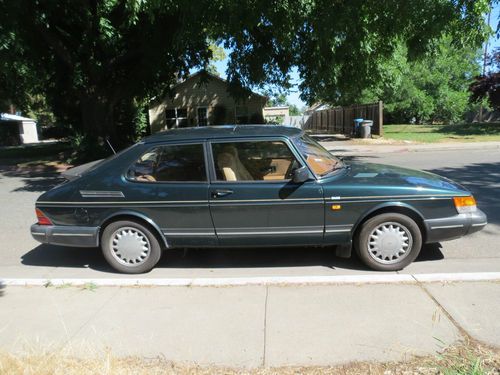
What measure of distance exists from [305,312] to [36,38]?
15.7 m

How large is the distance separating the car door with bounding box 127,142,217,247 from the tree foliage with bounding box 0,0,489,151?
413 centimetres

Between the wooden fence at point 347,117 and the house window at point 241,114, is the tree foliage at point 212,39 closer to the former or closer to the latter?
the house window at point 241,114

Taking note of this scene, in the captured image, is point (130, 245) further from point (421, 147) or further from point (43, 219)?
point (421, 147)

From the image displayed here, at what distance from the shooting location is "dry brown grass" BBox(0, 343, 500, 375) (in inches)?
111

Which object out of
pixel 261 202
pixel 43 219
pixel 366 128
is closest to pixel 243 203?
pixel 261 202

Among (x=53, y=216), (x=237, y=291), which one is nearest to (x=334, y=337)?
(x=237, y=291)

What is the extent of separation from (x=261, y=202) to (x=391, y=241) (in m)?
1.42

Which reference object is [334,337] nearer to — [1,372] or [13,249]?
[1,372]

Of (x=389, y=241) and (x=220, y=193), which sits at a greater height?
(x=220, y=193)

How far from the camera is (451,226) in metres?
4.61

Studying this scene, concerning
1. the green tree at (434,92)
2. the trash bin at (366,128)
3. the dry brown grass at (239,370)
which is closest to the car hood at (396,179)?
the dry brown grass at (239,370)

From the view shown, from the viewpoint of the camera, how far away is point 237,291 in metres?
4.32

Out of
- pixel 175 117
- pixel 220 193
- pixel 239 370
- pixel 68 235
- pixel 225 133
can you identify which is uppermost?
pixel 175 117

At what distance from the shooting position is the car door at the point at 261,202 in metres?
4.63
